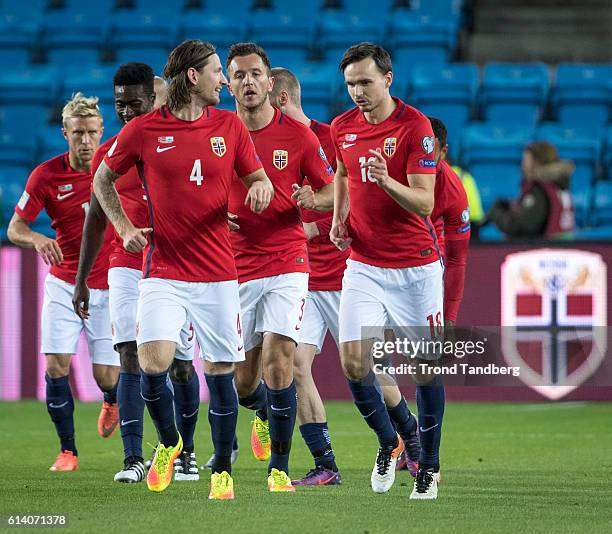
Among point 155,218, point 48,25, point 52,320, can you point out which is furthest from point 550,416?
point 48,25

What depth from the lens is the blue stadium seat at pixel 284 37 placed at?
15.9 meters

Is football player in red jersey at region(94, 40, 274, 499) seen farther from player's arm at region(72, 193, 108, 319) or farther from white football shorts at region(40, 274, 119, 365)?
white football shorts at region(40, 274, 119, 365)

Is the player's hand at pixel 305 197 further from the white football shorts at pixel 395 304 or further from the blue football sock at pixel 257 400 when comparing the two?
the blue football sock at pixel 257 400

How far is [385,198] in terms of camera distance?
650 centimetres

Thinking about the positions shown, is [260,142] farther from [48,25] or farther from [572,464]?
[48,25]

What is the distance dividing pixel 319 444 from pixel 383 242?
1.27 m

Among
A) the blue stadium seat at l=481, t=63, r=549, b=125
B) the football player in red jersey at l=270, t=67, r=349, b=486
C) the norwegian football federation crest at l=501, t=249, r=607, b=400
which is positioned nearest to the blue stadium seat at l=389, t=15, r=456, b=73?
the blue stadium seat at l=481, t=63, r=549, b=125

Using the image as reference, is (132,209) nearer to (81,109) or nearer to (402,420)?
(81,109)

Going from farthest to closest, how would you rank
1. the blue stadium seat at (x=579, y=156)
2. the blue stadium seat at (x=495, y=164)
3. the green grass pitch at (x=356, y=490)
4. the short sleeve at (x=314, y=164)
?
1. the blue stadium seat at (x=495, y=164)
2. the blue stadium seat at (x=579, y=156)
3. the short sleeve at (x=314, y=164)
4. the green grass pitch at (x=356, y=490)

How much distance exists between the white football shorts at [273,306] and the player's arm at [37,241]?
1.33 meters

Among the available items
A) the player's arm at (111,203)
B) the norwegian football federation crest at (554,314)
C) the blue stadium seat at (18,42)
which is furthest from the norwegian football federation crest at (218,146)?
the blue stadium seat at (18,42)

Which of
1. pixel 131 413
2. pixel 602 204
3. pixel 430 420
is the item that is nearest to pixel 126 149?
pixel 131 413

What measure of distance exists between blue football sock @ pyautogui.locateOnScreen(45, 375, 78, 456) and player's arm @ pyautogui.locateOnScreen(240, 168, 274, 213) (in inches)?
89.5

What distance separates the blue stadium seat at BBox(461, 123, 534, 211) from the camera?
1416 cm
